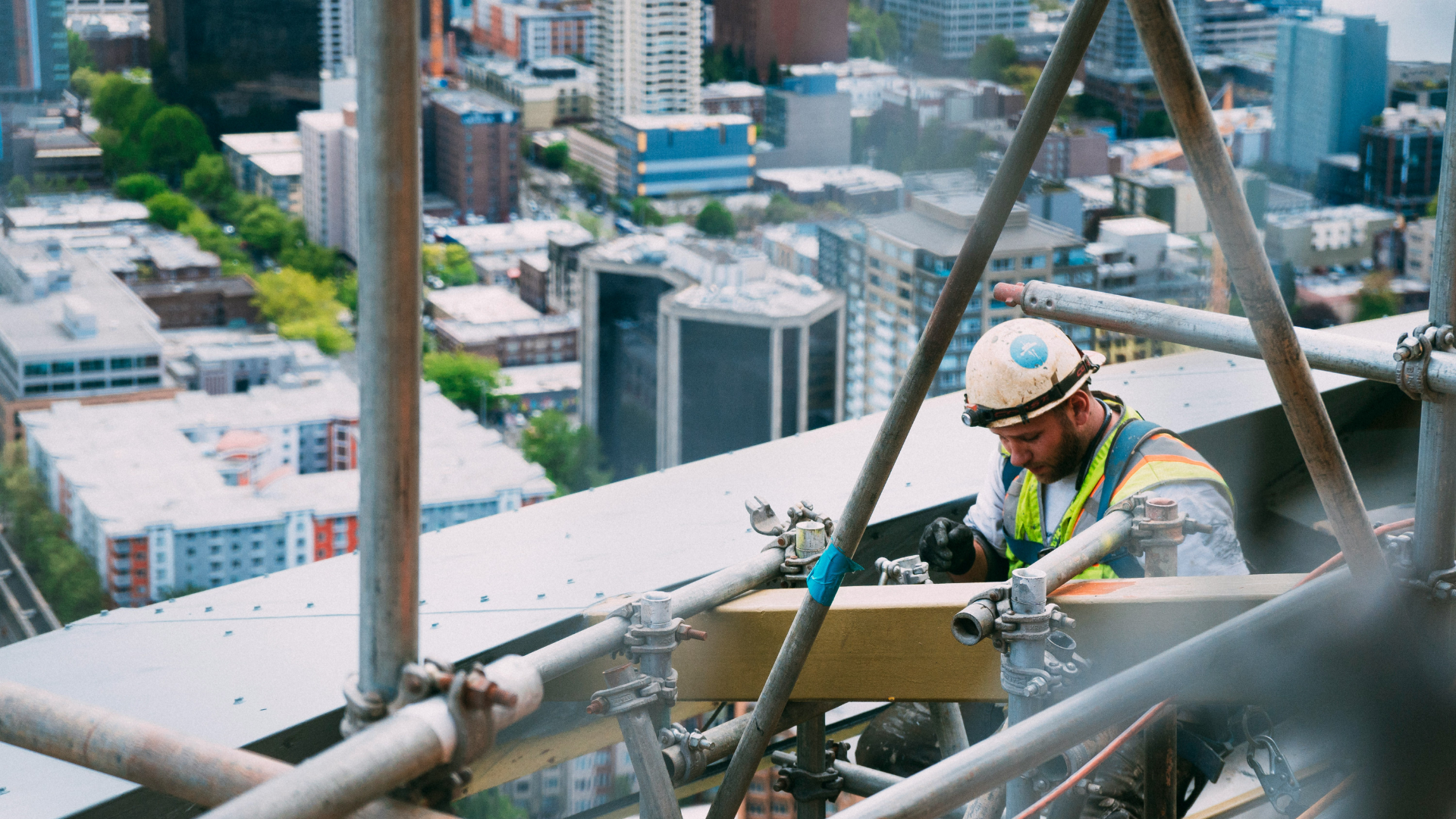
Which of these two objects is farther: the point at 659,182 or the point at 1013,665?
the point at 659,182

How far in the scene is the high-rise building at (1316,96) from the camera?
21.7 metres

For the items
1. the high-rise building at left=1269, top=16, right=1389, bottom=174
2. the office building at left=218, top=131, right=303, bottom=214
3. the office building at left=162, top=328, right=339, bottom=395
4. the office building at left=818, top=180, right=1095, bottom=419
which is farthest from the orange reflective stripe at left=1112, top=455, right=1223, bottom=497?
the office building at left=218, top=131, right=303, bottom=214

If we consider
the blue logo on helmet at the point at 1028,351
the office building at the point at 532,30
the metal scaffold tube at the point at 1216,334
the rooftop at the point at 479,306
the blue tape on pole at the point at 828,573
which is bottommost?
the rooftop at the point at 479,306

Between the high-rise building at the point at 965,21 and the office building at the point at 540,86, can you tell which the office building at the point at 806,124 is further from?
the office building at the point at 540,86

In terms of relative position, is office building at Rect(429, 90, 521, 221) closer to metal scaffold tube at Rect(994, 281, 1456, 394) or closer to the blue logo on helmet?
the blue logo on helmet

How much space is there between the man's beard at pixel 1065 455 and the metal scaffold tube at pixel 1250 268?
65cm

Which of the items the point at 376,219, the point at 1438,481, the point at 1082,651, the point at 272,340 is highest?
the point at 376,219

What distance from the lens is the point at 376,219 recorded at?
0.79 m

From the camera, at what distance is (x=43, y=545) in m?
21.4

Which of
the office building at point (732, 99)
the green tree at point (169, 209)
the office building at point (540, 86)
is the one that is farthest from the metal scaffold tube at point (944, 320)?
the office building at point (540, 86)

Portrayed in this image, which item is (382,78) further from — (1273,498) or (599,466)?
(599,466)

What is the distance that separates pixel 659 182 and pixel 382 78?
33.2 metres

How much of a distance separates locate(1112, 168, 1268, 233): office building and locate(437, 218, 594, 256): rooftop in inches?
416

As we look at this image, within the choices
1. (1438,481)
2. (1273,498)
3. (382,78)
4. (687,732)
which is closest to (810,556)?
(687,732)
